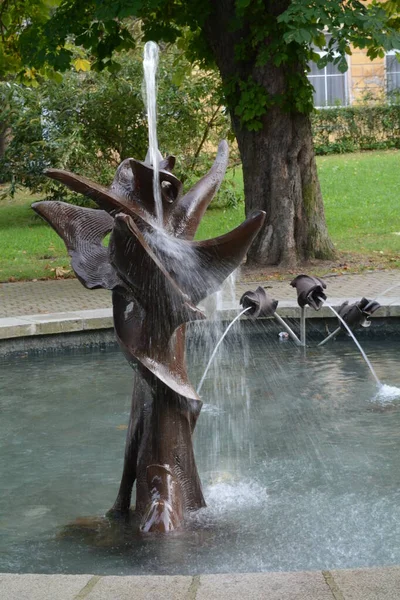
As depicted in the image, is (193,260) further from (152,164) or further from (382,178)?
(382,178)

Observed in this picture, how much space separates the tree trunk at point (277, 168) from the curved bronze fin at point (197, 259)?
838 cm

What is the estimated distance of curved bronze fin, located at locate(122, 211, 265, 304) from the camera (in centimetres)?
492

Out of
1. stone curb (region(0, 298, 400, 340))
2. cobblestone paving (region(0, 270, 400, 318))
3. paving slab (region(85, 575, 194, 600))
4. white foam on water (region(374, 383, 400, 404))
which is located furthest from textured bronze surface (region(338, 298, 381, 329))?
paving slab (region(85, 575, 194, 600))

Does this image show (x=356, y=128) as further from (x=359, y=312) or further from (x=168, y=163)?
(x=168, y=163)

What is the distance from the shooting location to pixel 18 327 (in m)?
9.70

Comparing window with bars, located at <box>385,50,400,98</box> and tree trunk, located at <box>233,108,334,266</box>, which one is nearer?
tree trunk, located at <box>233,108,334,266</box>

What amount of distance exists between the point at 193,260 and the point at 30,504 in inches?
70.3

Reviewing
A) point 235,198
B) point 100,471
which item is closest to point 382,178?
point 235,198

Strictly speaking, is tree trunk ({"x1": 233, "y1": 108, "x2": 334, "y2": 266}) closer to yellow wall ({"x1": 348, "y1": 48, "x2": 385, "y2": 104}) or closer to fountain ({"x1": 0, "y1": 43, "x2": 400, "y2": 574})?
fountain ({"x1": 0, "y1": 43, "x2": 400, "y2": 574})

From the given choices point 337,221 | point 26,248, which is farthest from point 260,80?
point 26,248

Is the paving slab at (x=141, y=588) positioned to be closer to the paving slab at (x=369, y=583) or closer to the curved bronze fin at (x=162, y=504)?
the paving slab at (x=369, y=583)

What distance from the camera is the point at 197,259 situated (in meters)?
5.01

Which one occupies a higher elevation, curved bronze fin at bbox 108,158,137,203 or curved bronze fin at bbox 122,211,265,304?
curved bronze fin at bbox 108,158,137,203

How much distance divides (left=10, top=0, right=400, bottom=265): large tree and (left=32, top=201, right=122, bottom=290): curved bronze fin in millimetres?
7544
